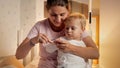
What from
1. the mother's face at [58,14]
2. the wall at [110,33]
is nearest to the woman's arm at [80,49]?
the mother's face at [58,14]

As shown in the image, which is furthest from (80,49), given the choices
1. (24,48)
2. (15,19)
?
(15,19)

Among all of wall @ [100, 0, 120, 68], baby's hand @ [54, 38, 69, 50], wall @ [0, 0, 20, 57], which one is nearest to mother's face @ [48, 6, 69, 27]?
baby's hand @ [54, 38, 69, 50]

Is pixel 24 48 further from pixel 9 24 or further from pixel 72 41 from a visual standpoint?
pixel 9 24

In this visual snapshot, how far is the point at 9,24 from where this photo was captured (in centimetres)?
232

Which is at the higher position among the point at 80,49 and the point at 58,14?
the point at 58,14

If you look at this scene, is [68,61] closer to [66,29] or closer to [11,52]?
[66,29]

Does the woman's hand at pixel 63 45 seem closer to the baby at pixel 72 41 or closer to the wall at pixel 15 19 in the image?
the baby at pixel 72 41

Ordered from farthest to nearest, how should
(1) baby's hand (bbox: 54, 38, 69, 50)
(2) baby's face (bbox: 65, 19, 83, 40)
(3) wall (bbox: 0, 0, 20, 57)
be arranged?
(3) wall (bbox: 0, 0, 20, 57)
(2) baby's face (bbox: 65, 19, 83, 40)
(1) baby's hand (bbox: 54, 38, 69, 50)

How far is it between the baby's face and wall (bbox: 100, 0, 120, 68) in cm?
129

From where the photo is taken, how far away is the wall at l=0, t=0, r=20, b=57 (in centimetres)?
223

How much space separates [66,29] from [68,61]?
19 cm

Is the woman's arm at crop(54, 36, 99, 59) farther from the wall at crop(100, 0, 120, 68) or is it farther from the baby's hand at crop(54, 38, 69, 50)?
the wall at crop(100, 0, 120, 68)

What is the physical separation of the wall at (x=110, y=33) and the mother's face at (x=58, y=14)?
1.36 meters

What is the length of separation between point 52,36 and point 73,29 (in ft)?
0.43
